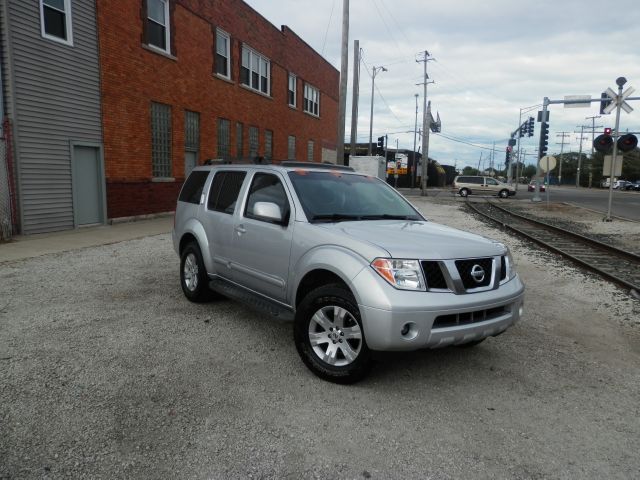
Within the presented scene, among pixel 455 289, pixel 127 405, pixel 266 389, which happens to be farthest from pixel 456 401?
pixel 127 405

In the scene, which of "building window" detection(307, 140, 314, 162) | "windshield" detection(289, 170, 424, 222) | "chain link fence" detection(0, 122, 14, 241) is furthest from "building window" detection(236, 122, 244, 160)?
"windshield" detection(289, 170, 424, 222)

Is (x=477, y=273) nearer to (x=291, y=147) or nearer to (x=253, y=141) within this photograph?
(x=253, y=141)

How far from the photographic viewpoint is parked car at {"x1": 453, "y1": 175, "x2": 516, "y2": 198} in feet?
131

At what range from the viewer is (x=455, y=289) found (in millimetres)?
3541

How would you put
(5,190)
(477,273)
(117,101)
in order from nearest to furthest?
(477,273) → (5,190) → (117,101)

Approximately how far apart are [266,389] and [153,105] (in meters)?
13.8

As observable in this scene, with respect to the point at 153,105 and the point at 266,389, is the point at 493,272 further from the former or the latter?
the point at 153,105

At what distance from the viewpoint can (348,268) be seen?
3631 mm

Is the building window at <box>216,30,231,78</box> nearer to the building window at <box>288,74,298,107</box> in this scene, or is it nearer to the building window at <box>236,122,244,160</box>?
the building window at <box>236,122,244,160</box>

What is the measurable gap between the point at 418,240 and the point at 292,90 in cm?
2404

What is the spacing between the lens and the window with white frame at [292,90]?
25897 millimetres

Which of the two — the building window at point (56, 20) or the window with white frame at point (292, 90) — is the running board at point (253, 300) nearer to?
the building window at point (56, 20)

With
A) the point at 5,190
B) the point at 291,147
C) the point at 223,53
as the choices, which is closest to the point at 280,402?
the point at 5,190

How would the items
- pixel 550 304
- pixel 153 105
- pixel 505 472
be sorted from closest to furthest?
pixel 505 472 → pixel 550 304 → pixel 153 105
